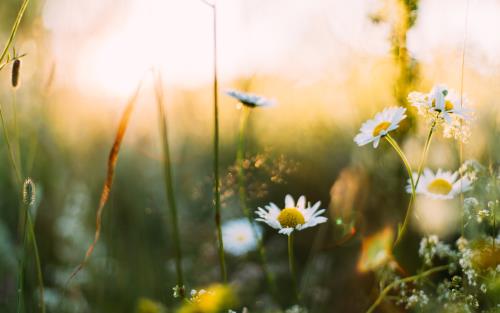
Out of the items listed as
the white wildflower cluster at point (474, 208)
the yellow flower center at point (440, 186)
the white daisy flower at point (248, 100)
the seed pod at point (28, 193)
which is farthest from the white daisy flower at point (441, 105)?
the seed pod at point (28, 193)

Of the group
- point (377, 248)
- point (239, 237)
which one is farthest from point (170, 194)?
point (239, 237)

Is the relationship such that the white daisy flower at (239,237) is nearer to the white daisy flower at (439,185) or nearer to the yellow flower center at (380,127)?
the white daisy flower at (439,185)

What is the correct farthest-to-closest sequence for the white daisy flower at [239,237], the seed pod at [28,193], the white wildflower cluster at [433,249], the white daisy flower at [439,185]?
1. the white daisy flower at [239,237]
2. the white daisy flower at [439,185]
3. the white wildflower cluster at [433,249]
4. the seed pod at [28,193]

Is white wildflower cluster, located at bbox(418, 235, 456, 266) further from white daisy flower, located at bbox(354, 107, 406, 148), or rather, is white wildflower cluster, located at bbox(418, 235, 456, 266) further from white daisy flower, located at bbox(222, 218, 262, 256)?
white daisy flower, located at bbox(222, 218, 262, 256)

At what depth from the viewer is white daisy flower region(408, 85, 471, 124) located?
32.1 inches

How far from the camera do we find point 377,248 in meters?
1.24

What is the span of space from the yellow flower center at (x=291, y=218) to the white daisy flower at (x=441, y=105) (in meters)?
0.25

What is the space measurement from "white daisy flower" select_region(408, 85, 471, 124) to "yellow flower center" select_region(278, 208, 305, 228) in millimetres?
249

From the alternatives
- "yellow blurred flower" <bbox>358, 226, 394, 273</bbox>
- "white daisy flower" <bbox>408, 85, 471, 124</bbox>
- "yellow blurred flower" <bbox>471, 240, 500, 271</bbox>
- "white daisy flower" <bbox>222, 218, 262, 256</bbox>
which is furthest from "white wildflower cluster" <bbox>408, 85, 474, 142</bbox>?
"white daisy flower" <bbox>222, 218, 262, 256</bbox>

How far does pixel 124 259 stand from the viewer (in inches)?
65.3

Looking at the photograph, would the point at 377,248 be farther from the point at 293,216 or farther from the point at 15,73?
the point at 15,73

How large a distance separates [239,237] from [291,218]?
Result: 68cm

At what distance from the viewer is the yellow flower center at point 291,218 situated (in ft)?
2.94

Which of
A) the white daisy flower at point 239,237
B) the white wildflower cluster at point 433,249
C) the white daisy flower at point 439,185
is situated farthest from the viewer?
the white daisy flower at point 239,237
